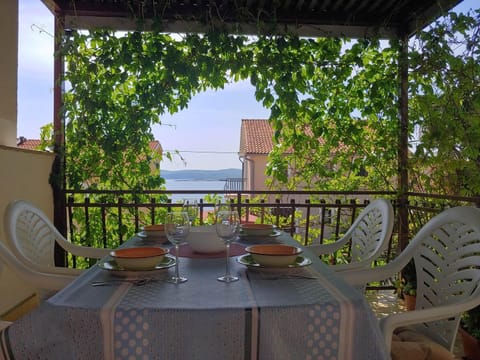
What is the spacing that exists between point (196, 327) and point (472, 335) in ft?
6.42

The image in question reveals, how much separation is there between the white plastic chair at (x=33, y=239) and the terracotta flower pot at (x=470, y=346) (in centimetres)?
203

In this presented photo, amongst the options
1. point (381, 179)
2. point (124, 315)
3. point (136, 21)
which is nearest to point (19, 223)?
point (124, 315)

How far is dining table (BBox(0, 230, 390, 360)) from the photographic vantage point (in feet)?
2.92

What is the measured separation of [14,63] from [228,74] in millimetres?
1626

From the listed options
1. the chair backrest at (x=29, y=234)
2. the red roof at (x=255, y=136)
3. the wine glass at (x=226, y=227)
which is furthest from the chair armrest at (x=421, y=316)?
the red roof at (x=255, y=136)

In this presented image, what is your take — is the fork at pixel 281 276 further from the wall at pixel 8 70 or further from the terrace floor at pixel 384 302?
the wall at pixel 8 70

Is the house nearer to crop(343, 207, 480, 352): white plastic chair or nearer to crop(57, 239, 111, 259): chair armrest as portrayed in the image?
crop(57, 239, 111, 259): chair armrest

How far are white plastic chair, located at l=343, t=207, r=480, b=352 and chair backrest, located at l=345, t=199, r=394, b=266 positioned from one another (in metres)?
0.23

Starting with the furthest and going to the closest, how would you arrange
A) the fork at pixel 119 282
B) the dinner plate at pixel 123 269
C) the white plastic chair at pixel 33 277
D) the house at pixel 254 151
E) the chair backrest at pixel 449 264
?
the house at pixel 254 151 → the white plastic chair at pixel 33 277 → the chair backrest at pixel 449 264 → the dinner plate at pixel 123 269 → the fork at pixel 119 282

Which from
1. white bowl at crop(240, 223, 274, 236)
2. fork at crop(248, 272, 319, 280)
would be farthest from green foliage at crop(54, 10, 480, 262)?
fork at crop(248, 272, 319, 280)

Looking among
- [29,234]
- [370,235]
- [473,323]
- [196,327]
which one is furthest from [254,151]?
[196,327]

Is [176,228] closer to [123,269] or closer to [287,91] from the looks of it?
[123,269]

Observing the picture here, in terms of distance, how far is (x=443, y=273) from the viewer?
153cm

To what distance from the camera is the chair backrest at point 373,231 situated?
1.96m
